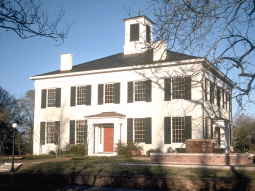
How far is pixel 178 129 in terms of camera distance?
22297mm

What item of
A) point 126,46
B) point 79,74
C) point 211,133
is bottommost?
point 211,133

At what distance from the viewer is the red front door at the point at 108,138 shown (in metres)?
25.3

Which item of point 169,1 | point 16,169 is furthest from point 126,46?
point 169,1

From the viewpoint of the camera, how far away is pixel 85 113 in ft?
84.7

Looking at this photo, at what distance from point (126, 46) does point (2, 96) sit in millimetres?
A: 26009

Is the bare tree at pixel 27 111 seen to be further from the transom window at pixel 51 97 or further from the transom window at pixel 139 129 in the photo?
the transom window at pixel 139 129

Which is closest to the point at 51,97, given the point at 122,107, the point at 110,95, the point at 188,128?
the point at 110,95

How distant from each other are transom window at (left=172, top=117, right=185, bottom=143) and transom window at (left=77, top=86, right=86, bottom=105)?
7884 mm

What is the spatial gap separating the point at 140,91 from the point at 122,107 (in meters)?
1.87

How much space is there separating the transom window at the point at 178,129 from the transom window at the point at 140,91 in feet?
10.0

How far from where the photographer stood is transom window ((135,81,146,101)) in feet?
78.4

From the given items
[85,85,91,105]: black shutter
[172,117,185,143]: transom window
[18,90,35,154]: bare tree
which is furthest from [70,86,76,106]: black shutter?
[18,90,35,154]: bare tree

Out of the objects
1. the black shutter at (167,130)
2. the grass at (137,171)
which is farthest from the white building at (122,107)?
the grass at (137,171)

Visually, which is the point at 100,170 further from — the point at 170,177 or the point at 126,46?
the point at 126,46
